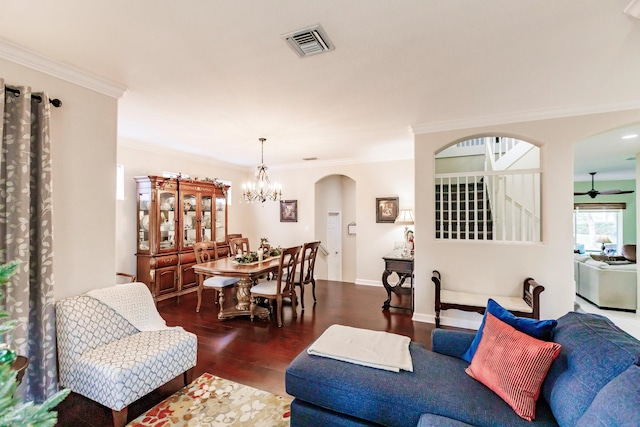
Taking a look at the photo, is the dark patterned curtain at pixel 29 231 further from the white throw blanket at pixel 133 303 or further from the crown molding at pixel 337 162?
the crown molding at pixel 337 162

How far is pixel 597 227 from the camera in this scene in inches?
329

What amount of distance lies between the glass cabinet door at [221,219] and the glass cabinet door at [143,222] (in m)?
1.32

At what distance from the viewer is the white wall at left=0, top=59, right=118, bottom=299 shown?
2.25 meters

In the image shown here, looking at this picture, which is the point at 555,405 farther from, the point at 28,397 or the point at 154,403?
the point at 28,397

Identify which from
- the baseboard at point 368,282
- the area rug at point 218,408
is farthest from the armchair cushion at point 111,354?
the baseboard at point 368,282

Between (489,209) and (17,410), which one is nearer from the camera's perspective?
(17,410)

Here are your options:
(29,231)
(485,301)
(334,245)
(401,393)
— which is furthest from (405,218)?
(29,231)

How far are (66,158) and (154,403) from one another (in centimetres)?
206

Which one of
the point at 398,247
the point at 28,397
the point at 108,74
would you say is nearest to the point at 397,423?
the point at 28,397

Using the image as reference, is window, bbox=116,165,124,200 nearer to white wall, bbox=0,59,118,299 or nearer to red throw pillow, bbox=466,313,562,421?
white wall, bbox=0,59,118,299

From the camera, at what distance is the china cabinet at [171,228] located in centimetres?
447

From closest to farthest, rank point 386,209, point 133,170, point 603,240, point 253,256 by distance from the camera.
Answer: point 253,256 < point 133,170 < point 386,209 < point 603,240

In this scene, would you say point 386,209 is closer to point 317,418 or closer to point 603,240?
point 317,418

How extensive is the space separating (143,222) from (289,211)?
2.88m
